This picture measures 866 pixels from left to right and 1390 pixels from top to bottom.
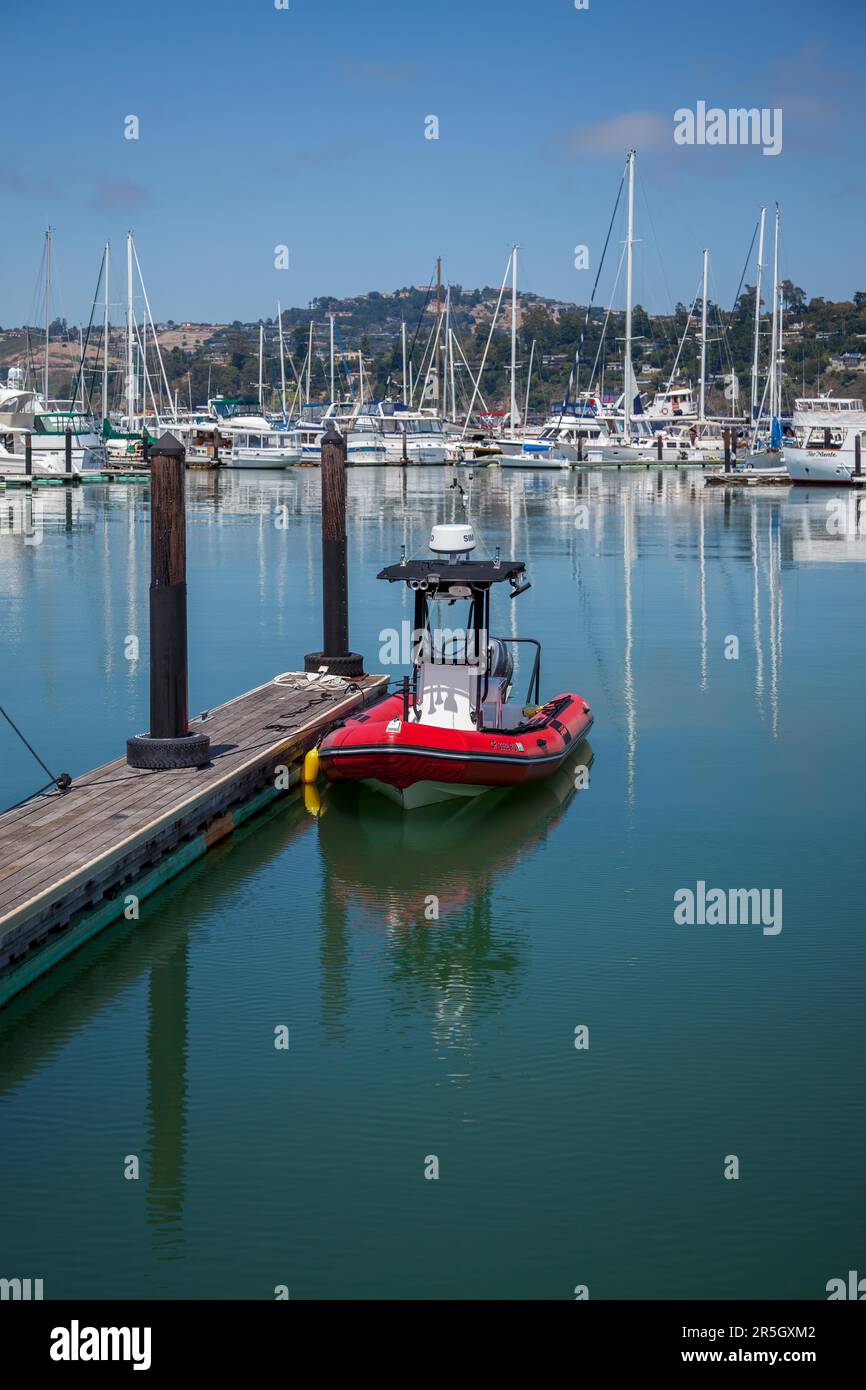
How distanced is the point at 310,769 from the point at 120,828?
4705 millimetres

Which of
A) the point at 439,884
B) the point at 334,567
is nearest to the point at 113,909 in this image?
the point at 439,884

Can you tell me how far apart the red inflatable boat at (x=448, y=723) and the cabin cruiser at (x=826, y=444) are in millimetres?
70636

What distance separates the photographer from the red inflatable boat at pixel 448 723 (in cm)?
1714

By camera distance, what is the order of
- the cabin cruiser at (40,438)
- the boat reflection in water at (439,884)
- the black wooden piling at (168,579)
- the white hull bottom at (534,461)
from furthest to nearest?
the white hull bottom at (534,461) → the cabin cruiser at (40,438) → the black wooden piling at (168,579) → the boat reflection in water at (439,884)

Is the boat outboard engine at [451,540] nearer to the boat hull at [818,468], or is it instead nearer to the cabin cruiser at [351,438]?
the boat hull at [818,468]

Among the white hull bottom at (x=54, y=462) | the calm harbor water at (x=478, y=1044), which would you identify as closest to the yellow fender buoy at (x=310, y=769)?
the calm harbor water at (x=478, y=1044)

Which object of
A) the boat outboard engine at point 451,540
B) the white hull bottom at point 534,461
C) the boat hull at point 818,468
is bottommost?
the boat outboard engine at point 451,540

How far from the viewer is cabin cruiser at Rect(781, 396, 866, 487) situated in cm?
8600

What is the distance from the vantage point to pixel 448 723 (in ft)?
58.8

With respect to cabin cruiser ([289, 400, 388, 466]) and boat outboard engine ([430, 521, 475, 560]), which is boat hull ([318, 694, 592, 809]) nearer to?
boat outboard engine ([430, 521, 475, 560])

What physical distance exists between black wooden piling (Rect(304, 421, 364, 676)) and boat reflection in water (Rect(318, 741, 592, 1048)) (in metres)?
3.74

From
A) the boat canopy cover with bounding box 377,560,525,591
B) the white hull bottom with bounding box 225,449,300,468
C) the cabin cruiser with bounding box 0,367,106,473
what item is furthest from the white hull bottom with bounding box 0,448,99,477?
the boat canopy cover with bounding box 377,560,525,591

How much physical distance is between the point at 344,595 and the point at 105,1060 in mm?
11302

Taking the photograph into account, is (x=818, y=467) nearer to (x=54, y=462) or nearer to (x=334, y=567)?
(x=54, y=462)
